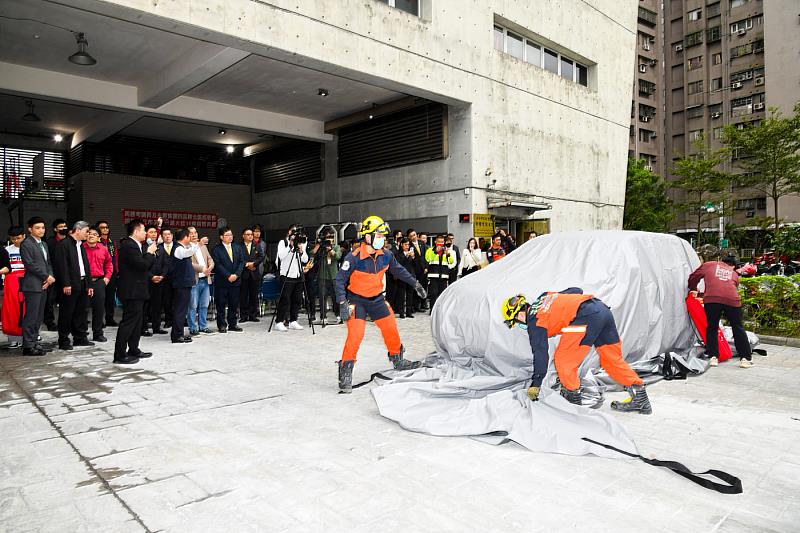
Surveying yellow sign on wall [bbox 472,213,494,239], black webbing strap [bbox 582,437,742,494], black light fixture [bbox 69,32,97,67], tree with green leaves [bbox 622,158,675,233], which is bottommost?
black webbing strap [bbox 582,437,742,494]

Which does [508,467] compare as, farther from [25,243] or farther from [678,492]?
[25,243]

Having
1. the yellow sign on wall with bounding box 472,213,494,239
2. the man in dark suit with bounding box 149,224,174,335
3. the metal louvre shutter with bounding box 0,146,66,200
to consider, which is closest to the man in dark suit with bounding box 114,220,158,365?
the man in dark suit with bounding box 149,224,174,335

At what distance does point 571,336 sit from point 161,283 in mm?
7374

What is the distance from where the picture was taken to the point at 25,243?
24.2 feet

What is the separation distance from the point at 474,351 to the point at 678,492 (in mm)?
2687

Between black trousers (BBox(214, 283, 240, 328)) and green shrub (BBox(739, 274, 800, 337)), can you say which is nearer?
green shrub (BBox(739, 274, 800, 337))

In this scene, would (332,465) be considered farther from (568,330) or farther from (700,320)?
(700,320)

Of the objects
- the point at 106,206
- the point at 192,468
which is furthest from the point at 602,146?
the point at 192,468

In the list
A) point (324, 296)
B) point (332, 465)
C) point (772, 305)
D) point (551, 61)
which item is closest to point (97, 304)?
point (324, 296)

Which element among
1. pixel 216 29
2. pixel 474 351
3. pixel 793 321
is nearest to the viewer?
pixel 474 351

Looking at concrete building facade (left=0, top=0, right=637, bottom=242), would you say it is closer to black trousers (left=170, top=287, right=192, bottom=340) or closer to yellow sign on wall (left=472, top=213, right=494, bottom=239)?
yellow sign on wall (left=472, top=213, right=494, bottom=239)

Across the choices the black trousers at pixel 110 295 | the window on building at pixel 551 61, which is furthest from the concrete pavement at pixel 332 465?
the window on building at pixel 551 61

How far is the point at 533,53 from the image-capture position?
702 inches

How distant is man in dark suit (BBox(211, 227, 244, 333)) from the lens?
968 centimetres
